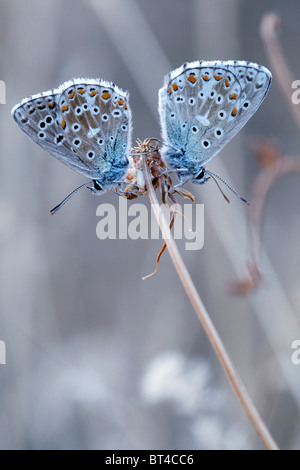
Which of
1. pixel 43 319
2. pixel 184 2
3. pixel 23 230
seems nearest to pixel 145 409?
pixel 43 319

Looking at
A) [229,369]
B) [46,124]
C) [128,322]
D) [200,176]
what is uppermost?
[46,124]

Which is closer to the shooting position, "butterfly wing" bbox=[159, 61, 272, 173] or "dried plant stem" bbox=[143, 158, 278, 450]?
"dried plant stem" bbox=[143, 158, 278, 450]

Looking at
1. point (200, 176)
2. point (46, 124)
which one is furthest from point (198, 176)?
point (46, 124)

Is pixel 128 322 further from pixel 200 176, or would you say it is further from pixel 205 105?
pixel 205 105

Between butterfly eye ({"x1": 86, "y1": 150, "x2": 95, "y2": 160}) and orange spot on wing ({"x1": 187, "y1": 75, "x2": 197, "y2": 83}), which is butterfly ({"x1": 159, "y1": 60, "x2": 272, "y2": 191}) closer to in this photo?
orange spot on wing ({"x1": 187, "y1": 75, "x2": 197, "y2": 83})

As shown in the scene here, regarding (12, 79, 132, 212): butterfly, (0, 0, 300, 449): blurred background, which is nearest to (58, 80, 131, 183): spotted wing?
(12, 79, 132, 212): butterfly

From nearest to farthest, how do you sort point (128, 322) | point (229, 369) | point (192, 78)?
point (229, 369) < point (192, 78) < point (128, 322)

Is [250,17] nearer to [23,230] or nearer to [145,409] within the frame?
[23,230]

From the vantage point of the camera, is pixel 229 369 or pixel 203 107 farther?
pixel 203 107
